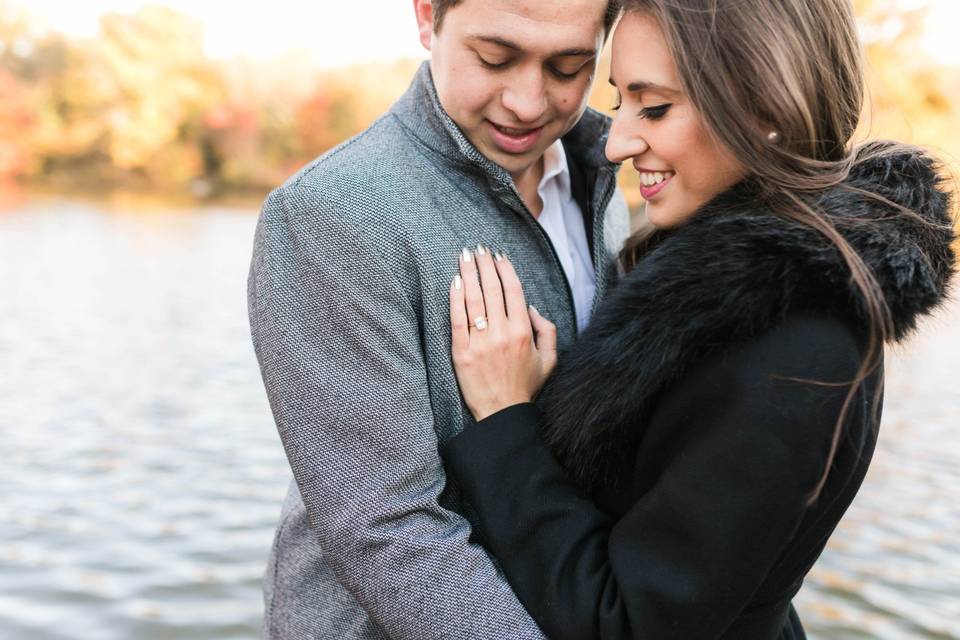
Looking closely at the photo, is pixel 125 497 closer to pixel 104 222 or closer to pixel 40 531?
pixel 40 531

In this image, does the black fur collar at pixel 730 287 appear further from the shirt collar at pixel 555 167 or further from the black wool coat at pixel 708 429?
the shirt collar at pixel 555 167

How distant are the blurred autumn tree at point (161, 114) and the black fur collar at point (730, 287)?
36160 mm

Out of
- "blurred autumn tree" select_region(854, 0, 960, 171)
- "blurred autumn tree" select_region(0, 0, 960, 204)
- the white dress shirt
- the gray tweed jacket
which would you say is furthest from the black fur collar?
"blurred autumn tree" select_region(0, 0, 960, 204)

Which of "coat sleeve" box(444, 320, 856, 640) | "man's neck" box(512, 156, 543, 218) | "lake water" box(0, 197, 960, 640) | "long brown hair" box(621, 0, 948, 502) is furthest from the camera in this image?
"lake water" box(0, 197, 960, 640)

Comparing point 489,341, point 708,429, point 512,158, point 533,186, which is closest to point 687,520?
point 708,429

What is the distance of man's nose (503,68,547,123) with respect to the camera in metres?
1.74

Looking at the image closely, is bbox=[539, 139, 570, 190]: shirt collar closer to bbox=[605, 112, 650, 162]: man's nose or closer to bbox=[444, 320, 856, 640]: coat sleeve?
bbox=[605, 112, 650, 162]: man's nose

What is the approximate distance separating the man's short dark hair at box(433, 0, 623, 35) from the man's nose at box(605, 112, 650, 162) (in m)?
0.19

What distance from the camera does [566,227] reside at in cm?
206

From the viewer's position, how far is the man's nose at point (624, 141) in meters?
1.66

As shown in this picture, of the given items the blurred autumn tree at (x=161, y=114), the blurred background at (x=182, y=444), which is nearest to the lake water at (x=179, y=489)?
the blurred background at (x=182, y=444)

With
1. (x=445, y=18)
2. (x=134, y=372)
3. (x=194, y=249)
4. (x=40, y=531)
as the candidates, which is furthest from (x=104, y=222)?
(x=445, y=18)

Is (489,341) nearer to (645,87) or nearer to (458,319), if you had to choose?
(458,319)

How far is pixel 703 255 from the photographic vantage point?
1.50 metres
